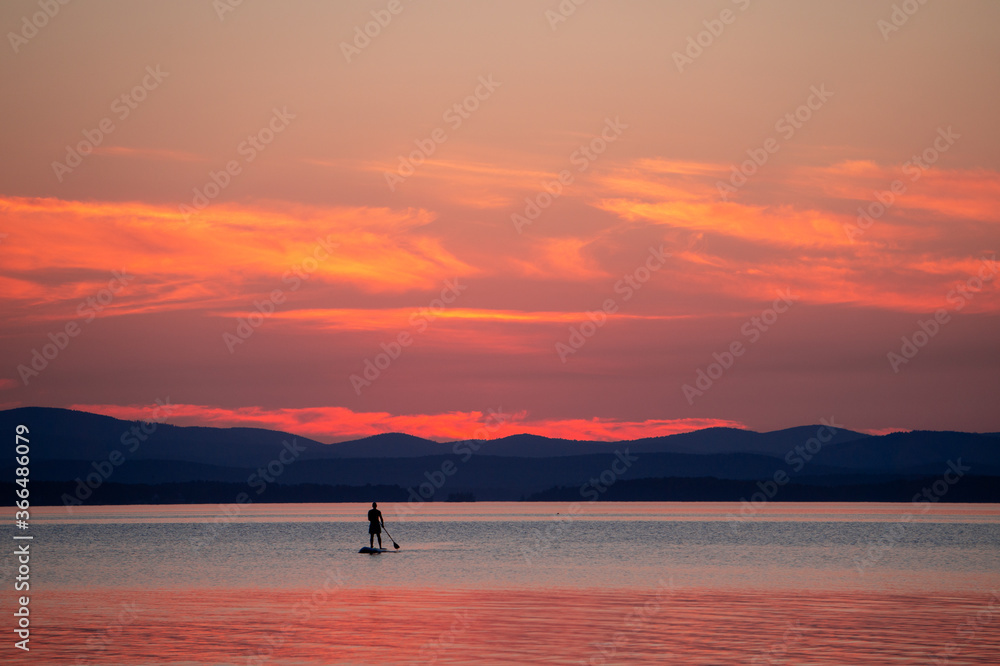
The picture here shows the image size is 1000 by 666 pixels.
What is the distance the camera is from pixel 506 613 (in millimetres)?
27594

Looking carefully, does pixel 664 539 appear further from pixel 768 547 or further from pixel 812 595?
pixel 812 595

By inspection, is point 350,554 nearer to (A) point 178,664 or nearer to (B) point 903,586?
(B) point 903,586

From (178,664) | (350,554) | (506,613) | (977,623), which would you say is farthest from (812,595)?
(350,554)

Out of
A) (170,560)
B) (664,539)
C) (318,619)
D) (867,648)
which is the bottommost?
(867,648)

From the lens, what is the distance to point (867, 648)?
71.8 feet

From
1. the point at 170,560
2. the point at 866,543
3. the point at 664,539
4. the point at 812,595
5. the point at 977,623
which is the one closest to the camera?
the point at 977,623

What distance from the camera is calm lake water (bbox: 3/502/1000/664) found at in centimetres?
2155

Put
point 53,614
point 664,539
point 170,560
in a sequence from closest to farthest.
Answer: point 53,614
point 170,560
point 664,539

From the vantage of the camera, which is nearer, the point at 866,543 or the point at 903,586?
the point at 903,586

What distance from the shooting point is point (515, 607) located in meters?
29.0

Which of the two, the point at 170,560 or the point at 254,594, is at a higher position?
the point at 170,560

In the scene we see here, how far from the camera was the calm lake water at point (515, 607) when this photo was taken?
21.5 meters

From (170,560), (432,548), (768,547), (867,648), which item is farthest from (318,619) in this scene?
(768,547)

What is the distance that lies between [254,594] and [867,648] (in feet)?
58.5
